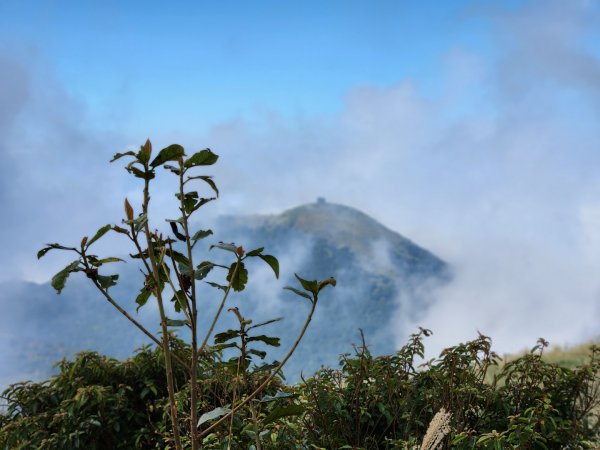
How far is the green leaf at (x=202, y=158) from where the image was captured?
90.0 inches

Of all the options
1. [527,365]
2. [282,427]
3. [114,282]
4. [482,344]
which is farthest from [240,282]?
[527,365]

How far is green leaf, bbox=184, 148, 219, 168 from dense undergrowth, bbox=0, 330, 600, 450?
4.27ft

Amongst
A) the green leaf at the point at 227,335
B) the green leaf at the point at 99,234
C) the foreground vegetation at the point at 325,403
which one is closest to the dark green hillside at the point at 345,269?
the foreground vegetation at the point at 325,403

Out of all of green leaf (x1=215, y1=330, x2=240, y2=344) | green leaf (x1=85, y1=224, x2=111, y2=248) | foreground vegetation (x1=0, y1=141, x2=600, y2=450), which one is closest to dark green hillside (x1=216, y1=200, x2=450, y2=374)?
foreground vegetation (x1=0, y1=141, x2=600, y2=450)

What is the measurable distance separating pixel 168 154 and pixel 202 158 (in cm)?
12

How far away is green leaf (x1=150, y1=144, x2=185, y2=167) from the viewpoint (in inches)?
87.4

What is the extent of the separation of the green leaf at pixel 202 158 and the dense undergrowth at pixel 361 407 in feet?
4.27

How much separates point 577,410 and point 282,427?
5.67 feet

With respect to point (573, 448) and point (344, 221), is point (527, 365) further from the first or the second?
point (344, 221)

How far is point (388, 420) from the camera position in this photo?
3535 mm

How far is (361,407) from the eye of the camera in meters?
3.59

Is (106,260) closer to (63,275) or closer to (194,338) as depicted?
(63,275)

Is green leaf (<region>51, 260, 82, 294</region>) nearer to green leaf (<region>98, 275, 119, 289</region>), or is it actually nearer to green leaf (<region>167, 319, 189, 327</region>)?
green leaf (<region>98, 275, 119, 289</region>)

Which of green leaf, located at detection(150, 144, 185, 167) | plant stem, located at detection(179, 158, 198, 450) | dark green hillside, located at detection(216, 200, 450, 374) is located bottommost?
plant stem, located at detection(179, 158, 198, 450)
